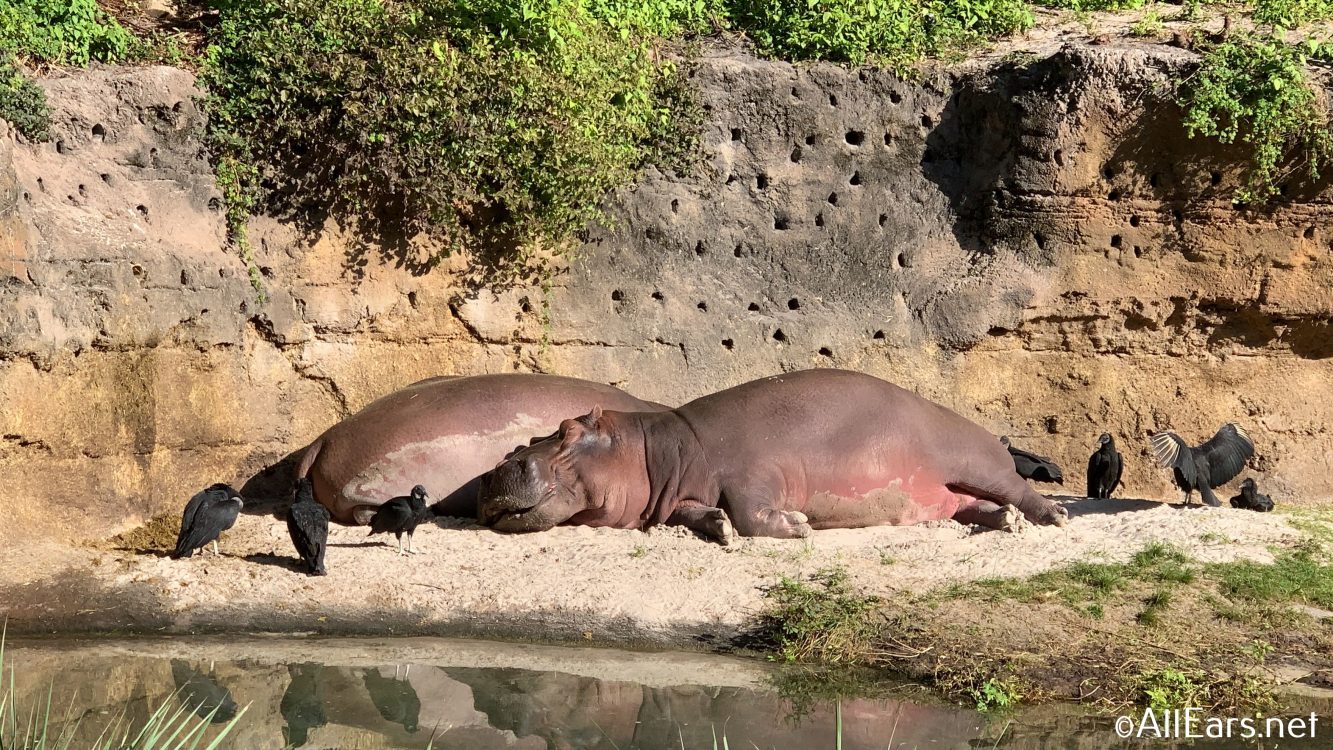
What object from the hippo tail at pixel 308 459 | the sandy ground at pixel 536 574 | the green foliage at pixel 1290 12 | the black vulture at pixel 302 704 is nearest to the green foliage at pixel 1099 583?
the sandy ground at pixel 536 574

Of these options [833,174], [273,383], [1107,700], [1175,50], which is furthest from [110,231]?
[1175,50]

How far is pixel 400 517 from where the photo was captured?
7676 millimetres

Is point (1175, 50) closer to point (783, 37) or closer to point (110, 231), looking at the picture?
point (783, 37)

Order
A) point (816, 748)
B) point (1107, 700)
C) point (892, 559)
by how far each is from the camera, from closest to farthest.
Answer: point (816, 748) → point (1107, 700) → point (892, 559)

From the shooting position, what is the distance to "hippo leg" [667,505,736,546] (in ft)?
26.3

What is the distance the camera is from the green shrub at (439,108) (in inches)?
383

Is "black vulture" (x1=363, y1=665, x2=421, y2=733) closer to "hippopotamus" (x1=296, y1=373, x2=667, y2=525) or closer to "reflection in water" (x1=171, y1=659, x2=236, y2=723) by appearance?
"reflection in water" (x1=171, y1=659, x2=236, y2=723)

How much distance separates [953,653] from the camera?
6309mm

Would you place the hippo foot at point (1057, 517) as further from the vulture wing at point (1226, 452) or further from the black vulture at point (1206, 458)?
the vulture wing at point (1226, 452)

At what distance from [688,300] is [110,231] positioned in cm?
420

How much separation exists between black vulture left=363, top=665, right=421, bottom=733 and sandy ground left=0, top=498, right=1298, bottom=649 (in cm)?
67

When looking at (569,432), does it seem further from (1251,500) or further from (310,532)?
(1251,500)

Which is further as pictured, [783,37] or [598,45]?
[783,37]

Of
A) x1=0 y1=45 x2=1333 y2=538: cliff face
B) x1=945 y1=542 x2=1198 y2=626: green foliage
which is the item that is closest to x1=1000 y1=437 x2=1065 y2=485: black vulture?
x1=0 y1=45 x2=1333 y2=538: cliff face
